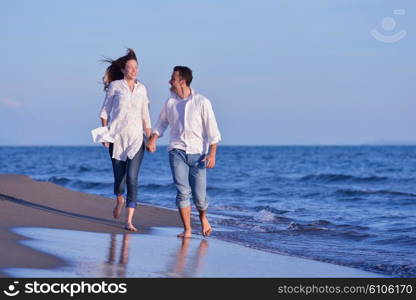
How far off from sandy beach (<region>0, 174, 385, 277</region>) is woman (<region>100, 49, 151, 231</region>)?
0.73 m

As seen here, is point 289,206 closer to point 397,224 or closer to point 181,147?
point 397,224

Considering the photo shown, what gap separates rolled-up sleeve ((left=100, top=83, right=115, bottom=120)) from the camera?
8750mm

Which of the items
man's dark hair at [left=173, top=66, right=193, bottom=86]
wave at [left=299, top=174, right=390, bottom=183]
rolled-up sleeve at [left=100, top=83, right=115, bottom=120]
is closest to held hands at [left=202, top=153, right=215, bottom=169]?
man's dark hair at [left=173, top=66, right=193, bottom=86]

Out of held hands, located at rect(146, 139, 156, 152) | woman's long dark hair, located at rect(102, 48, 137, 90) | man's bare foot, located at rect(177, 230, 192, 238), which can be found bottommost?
man's bare foot, located at rect(177, 230, 192, 238)

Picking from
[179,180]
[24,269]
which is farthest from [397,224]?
[24,269]

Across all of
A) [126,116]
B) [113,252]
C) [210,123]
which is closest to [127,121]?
[126,116]

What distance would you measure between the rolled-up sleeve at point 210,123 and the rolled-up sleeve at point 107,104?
1286mm

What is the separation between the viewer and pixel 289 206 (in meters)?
16.2

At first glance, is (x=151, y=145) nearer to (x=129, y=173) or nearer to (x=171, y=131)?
(x=171, y=131)

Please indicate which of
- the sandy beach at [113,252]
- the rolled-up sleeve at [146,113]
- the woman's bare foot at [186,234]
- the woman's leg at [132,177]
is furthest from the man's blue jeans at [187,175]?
the rolled-up sleeve at [146,113]

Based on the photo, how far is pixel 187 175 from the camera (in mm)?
8320

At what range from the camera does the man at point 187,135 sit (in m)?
8.16

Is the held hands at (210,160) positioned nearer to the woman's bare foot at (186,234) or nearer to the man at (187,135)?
the man at (187,135)

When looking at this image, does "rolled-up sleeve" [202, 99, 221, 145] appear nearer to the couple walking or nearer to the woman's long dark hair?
the couple walking
